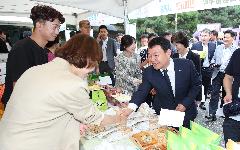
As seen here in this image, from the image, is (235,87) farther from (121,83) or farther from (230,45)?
(230,45)

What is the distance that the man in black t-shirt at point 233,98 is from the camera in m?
2.42

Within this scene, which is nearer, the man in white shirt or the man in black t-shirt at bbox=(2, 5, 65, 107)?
the man in black t-shirt at bbox=(2, 5, 65, 107)

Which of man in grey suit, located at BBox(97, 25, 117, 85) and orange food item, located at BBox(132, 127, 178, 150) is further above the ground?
man in grey suit, located at BBox(97, 25, 117, 85)

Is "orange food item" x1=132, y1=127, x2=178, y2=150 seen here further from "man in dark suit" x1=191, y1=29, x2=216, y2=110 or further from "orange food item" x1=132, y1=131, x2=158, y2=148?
"man in dark suit" x1=191, y1=29, x2=216, y2=110

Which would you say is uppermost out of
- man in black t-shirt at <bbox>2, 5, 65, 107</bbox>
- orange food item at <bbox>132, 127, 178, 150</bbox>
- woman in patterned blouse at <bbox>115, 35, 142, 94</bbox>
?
man in black t-shirt at <bbox>2, 5, 65, 107</bbox>

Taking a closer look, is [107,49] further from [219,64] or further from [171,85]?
[171,85]

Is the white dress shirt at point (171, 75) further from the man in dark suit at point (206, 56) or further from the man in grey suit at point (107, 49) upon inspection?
the man in dark suit at point (206, 56)

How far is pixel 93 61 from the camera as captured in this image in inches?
62.6

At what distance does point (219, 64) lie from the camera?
5859 millimetres

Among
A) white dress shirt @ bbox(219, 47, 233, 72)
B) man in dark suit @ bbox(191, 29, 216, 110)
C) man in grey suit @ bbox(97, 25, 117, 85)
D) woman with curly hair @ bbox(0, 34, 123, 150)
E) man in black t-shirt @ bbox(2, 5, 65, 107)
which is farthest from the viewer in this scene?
man in dark suit @ bbox(191, 29, 216, 110)

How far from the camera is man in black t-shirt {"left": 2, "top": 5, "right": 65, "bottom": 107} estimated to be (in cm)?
217

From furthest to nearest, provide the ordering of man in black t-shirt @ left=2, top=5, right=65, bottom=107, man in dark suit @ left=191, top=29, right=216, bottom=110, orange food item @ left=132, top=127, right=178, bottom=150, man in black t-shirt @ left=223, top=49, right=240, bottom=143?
1. man in dark suit @ left=191, top=29, right=216, bottom=110
2. man in black t-shirt @ left=223, top=49, right=240, bottom=143
3. man in black t-shirt @ left=2, top=5, right=65, bottom=107
4. orange food item @ left=132, top=127, right=178, bottom=150

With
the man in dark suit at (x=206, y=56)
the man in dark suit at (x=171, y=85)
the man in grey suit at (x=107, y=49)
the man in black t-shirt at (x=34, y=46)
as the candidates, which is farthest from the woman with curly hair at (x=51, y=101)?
the man in dark suit at (x=206, y=56)

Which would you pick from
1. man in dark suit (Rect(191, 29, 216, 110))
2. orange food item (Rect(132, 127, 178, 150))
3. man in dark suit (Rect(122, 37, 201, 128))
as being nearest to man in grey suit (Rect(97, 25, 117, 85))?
man in dark suit (Rect(191, 29, 216, 110))
